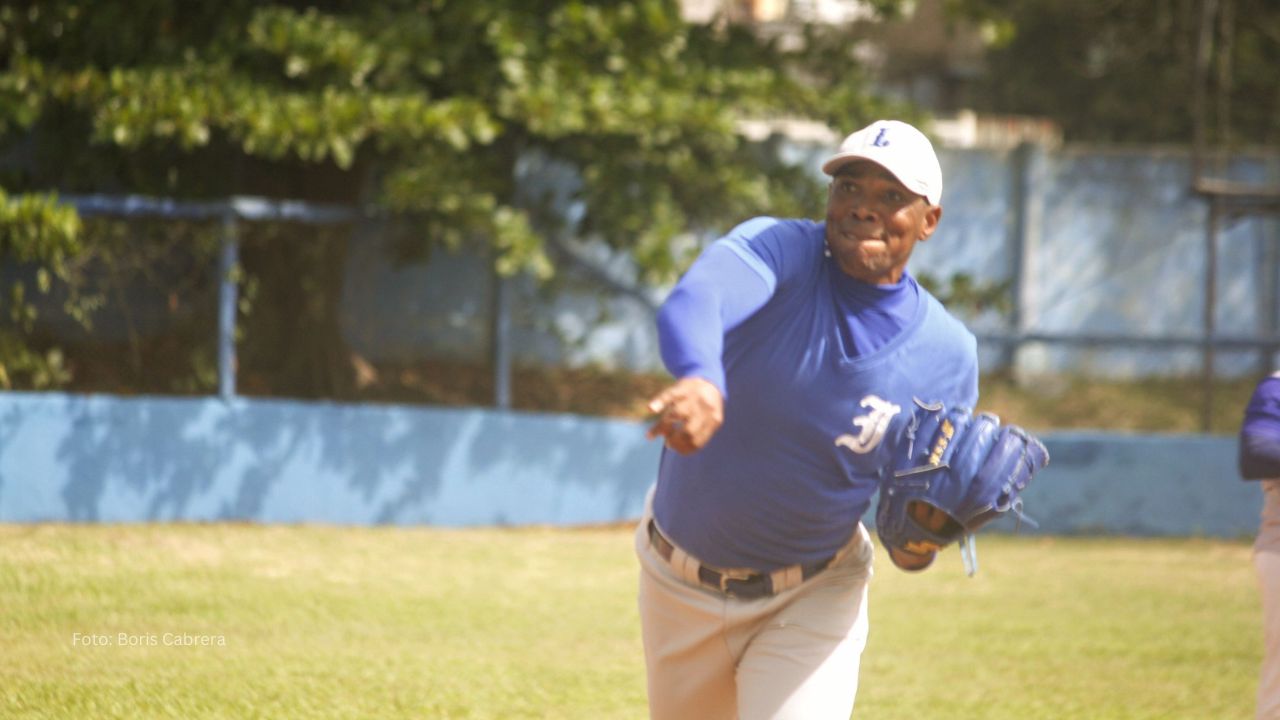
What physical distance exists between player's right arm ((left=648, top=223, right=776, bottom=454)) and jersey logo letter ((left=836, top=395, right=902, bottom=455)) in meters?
0.43

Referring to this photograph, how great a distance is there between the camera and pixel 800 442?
398 cm

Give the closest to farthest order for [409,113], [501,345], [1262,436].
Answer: [1262,436], [409,113], [501,345]

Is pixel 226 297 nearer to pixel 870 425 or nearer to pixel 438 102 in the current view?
pixel 438 102

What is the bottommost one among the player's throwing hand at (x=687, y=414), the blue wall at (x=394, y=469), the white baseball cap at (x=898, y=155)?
the blue wall at (x=394, y=469)

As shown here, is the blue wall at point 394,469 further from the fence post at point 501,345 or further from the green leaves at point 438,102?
the green leaves at point 438,102

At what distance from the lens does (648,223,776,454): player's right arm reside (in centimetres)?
322

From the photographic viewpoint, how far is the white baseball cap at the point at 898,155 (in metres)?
3.90

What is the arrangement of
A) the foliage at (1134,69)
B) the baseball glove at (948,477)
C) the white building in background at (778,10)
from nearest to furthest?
the baseball glove at (948,477) < the white building in background at (778,10) < the foliage at (1134,69)

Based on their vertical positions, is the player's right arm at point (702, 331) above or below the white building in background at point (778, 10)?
below

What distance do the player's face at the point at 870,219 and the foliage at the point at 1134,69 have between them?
12.3m

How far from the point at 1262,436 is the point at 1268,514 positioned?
0.34 m

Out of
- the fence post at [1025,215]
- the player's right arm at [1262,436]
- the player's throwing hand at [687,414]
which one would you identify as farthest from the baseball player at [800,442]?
the fence post at [1025,215]

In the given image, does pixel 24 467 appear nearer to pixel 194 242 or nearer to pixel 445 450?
pixel 194 242

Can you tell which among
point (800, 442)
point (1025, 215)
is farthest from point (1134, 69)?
point (800, 442)
